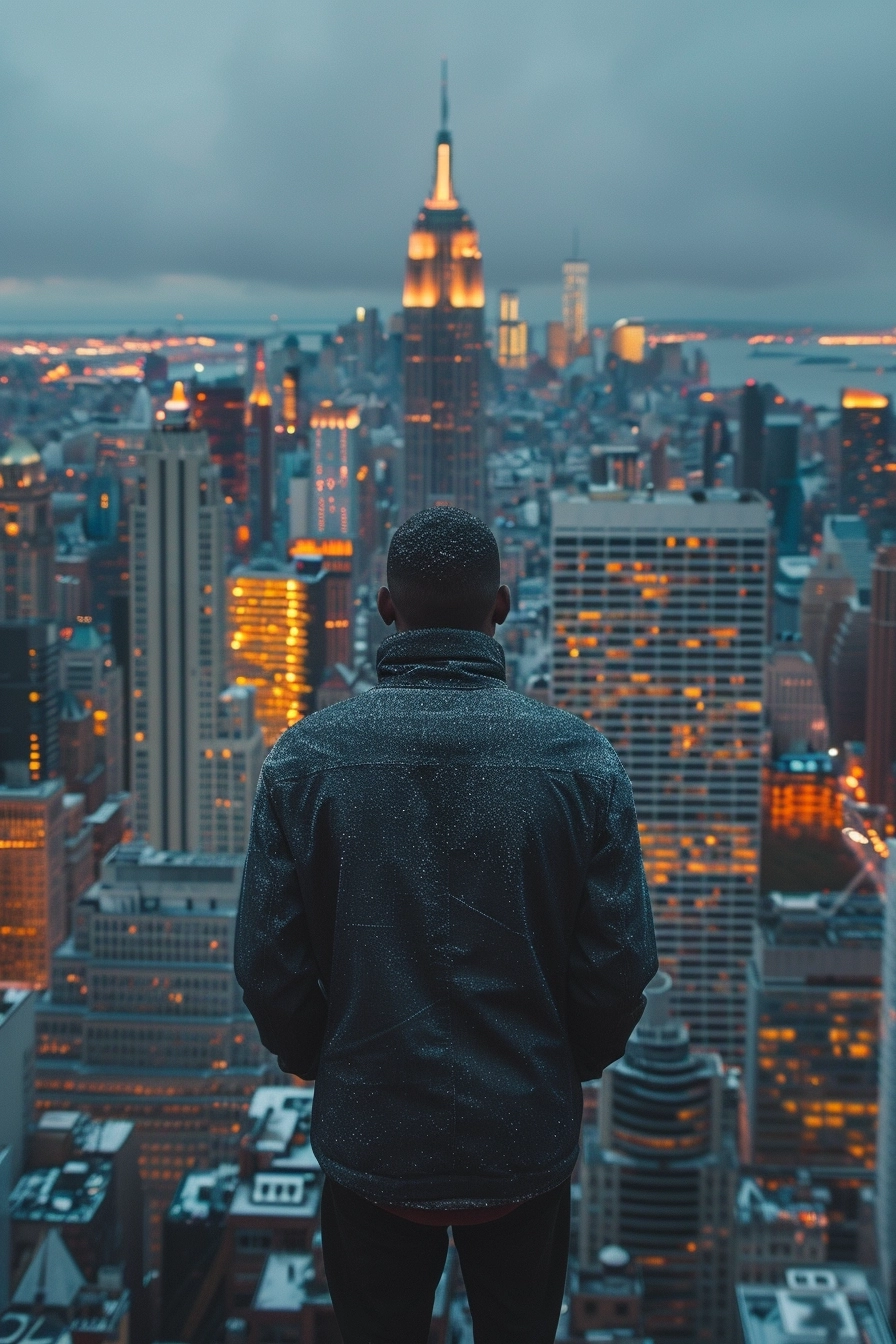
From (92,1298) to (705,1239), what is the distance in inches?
150

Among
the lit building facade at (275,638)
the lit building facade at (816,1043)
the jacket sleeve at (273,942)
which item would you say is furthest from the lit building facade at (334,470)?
the jacket sleeve at (273,942)

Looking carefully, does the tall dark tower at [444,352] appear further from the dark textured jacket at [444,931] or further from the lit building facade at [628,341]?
the dark textured jacket at [444,931]

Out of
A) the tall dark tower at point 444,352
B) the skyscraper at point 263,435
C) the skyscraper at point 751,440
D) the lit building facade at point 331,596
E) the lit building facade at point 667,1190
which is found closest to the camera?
the lit building facade at point 667,1190

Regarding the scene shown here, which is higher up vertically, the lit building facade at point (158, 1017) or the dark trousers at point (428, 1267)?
the dark trousers at point (428, 1267)

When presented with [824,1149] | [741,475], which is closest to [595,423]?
[741,475]

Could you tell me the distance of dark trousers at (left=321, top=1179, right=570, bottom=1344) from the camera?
40.9 inches

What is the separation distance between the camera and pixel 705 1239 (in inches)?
379

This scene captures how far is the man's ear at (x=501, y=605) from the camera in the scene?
1083 mm

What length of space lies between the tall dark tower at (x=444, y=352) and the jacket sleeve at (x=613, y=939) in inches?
1037

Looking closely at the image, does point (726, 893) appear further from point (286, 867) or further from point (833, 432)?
point (286, 867)

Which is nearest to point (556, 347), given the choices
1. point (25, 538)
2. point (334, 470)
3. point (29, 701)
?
point (334, 470)

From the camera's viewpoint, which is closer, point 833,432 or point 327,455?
point 833,432

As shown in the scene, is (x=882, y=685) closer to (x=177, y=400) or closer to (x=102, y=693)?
(x=177, y=400)

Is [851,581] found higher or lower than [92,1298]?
higher
